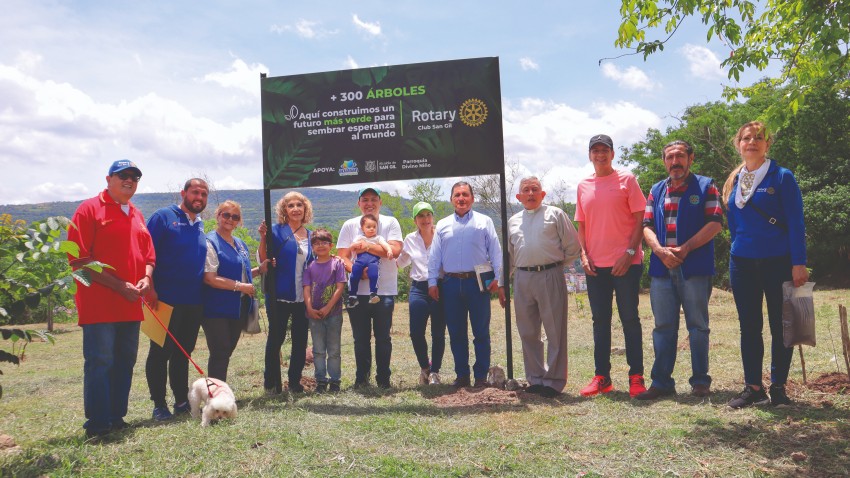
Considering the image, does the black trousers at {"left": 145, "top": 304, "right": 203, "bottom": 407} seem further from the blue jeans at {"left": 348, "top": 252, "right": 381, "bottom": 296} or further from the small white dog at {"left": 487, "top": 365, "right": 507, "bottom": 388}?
the small white dog at {"left": 487, "top": 365, "right": 507, "bottom": 388}

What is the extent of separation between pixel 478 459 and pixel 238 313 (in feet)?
10.3

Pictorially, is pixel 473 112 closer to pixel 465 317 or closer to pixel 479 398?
pixel 465 317

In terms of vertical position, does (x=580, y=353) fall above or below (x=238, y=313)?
below

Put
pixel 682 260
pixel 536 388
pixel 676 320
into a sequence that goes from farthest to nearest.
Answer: pixel 536 388 → pixel 676 320 → pixel 682 260

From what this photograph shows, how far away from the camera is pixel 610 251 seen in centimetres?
629

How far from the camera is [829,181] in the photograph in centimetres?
3262

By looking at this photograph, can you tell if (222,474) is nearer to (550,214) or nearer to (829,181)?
(550,214)

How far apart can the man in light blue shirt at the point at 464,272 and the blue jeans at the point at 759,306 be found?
2.32 m

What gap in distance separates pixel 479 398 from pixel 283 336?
2296mm

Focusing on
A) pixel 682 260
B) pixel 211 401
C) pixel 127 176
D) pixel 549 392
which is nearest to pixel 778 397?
pixel 682 260

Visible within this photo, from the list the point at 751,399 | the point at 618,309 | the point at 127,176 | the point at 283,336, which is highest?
the point at 127,176

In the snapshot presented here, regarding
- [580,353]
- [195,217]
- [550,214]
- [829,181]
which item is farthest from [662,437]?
[829,181]

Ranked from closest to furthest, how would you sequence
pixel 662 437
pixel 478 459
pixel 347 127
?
pixel 478 459 → pixel 662 437 → pixel 347 127

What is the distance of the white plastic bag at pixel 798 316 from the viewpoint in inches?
203
